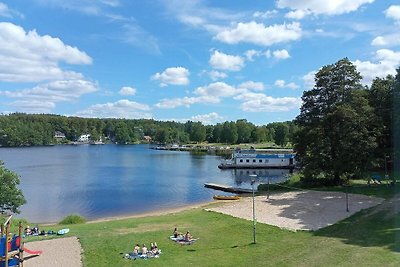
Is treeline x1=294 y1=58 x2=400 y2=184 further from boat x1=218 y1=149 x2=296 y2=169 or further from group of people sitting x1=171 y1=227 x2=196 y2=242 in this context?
boat x1=218 y1=149 x2=296 y2=169

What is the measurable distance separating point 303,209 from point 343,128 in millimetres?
12799

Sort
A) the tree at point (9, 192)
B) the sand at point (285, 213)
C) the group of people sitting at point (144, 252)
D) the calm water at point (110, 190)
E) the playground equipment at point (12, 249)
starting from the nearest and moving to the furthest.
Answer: the playground equipment at point (12, 249)
the group of people sitting at point (144, 252)
the sand at point (285, 213)
the tree at point (9, 192)
the calm water at point (110, 190)

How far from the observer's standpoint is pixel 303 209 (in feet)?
104

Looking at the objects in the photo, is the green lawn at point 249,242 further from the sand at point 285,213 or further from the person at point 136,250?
the sand at point 285,213

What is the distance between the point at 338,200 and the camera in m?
34.1

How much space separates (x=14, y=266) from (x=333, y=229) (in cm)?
1833

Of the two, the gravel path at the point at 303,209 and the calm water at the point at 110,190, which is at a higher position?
the gravel path at the point at 303,209

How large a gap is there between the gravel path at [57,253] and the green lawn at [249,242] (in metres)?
0.56

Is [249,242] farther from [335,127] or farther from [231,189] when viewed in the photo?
[231,189]

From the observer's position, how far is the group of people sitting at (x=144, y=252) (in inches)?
807

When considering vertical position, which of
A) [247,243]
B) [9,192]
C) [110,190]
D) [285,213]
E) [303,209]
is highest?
→ [9,192]

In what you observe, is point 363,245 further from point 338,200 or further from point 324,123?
point 324,123

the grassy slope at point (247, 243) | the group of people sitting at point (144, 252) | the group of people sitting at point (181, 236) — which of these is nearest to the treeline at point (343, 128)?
the grassy slope at point (247, 243)

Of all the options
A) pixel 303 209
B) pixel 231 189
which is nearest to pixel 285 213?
pixel 303 209
